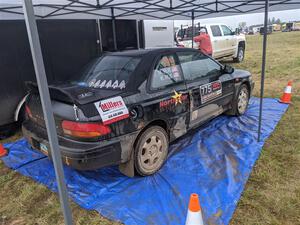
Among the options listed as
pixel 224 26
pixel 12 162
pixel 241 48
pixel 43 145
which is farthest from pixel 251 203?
pixel 241 48

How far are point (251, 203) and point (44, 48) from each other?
4.56 metres

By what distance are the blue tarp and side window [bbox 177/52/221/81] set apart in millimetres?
1088

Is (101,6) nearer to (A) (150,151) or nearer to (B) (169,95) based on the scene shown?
(B) (169,95)

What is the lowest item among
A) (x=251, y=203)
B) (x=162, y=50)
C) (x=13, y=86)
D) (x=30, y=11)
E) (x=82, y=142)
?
(x=251, y=203)

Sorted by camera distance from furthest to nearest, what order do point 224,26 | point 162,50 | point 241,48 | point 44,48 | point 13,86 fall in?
1. point 241,48
2. point 224,26
3. point 44,48
4. point 13,86
5. point 162,50

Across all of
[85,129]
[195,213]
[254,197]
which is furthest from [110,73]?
[254,197]

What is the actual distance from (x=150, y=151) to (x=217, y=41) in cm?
964

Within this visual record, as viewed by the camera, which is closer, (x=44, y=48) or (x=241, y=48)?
(x=44, y=48)

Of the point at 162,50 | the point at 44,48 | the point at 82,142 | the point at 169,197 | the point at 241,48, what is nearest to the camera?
the point at 82,142

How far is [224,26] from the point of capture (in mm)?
12383

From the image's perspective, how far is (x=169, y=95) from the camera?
3219 mm

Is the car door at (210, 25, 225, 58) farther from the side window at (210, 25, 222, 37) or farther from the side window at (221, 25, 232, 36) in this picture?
the side window at (221, 25, 232, 36)

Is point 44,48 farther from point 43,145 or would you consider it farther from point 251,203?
A: point 251,203

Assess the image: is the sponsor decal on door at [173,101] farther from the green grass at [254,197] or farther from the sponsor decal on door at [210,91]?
the green grass at [254,197]
